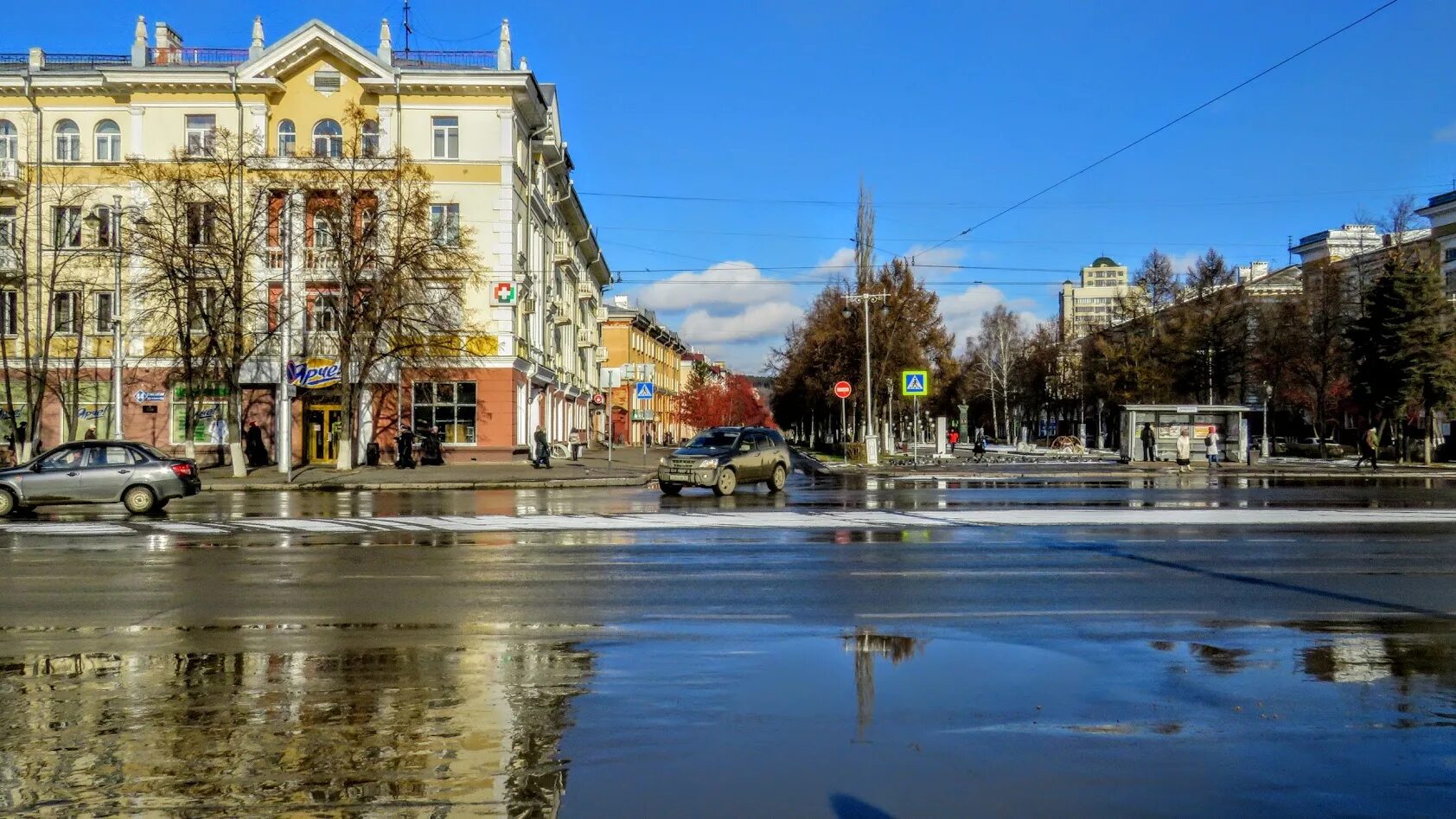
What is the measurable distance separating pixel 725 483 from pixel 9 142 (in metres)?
35.4

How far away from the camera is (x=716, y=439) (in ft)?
101

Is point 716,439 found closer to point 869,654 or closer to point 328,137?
point 869,654

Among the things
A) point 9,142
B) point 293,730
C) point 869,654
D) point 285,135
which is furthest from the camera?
point 9,142

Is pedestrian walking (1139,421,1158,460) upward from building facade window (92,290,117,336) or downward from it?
downward

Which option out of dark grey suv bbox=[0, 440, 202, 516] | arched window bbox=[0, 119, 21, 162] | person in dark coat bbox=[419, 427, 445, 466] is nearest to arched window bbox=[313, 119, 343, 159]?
person in dark coat bbox=[419, 427, 445, 466]

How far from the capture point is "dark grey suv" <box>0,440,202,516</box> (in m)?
23.8

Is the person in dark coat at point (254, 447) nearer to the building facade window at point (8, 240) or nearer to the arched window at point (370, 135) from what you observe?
the building facade window at point (8, 240)

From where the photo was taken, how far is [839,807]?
5379 mm

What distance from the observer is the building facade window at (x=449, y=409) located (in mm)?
45250

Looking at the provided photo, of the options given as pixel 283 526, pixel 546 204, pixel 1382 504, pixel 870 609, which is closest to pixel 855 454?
pixel 546 204

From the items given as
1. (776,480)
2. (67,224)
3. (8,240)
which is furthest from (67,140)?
(776,480)

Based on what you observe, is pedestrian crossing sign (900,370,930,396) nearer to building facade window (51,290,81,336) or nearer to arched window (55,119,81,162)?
building facade window (51,290,81,336)

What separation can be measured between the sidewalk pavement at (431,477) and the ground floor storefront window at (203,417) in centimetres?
189

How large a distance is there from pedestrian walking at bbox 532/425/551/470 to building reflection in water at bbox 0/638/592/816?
3245 cm
